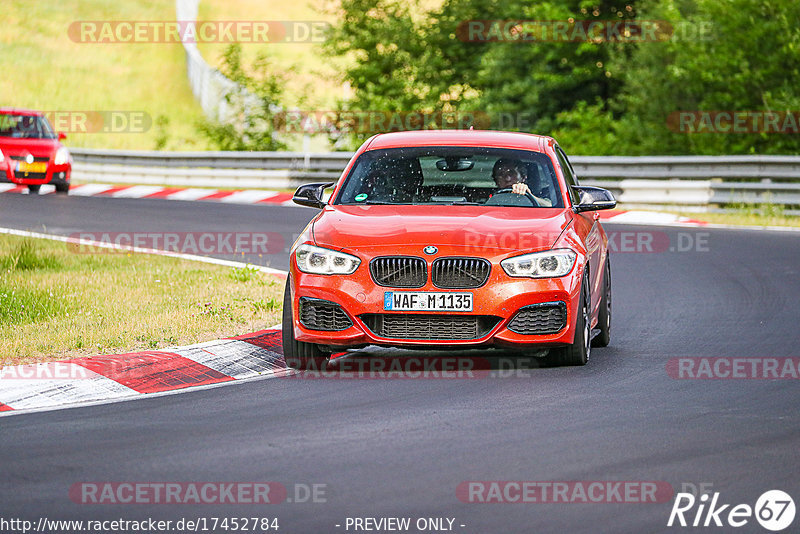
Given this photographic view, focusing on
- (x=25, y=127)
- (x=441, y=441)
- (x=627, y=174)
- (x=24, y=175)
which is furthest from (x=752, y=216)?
(x=441, y=441)

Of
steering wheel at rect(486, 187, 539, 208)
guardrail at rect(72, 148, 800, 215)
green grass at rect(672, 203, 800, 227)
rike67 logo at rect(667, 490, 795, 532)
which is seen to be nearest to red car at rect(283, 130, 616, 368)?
steering wheel at rect(486, 187, 539, 208)

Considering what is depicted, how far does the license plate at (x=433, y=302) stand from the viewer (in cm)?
909

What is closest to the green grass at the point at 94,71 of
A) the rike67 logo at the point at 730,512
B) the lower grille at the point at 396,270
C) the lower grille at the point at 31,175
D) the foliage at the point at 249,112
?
the foliage at the point at 249,112

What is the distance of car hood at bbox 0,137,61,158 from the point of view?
2964 centimetres

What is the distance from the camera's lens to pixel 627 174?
2659cm

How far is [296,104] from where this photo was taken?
41.8 metres

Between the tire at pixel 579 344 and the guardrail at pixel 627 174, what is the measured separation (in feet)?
49.6

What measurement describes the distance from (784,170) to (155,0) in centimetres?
7154

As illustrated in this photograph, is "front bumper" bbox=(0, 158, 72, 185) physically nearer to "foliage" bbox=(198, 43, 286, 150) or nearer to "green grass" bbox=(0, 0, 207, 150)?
"foliage" bbox=(198, 43, 286, 150)

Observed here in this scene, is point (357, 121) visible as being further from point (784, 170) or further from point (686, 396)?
point (686, 396)

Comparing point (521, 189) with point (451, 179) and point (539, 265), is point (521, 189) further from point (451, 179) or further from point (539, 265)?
point (539, 265)

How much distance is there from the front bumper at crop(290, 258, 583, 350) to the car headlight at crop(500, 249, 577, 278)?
0.12 feet

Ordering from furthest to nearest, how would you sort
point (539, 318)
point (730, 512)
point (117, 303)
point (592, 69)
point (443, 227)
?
1. point (592, 69)
2. point (117, 303)
3. point (443, 227)
4. point (539, 318)
5. point (730, 512)

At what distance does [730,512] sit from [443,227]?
155 inches
